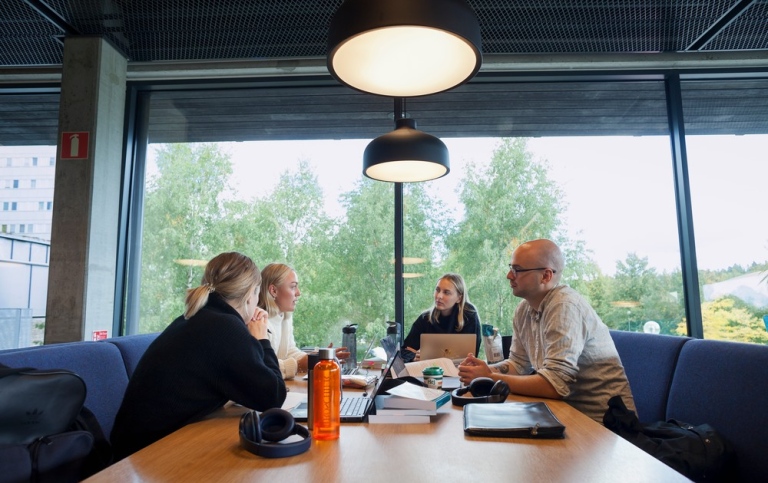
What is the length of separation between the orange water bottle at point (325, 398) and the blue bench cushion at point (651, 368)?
1.70m

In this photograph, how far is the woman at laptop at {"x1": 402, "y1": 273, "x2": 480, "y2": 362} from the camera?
4090 millimetres

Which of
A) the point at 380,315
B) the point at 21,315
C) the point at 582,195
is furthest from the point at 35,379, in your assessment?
the point at 582,195

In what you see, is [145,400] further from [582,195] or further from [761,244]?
[761,244]

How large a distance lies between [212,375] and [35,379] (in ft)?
1.50

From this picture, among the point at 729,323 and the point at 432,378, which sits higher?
the point at 729,323

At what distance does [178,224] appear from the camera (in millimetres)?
4363

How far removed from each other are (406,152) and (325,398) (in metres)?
1.73

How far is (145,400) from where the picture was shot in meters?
1.67

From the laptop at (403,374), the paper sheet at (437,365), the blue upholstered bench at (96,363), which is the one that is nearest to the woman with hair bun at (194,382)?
the blue upholstered bench at (96,363)

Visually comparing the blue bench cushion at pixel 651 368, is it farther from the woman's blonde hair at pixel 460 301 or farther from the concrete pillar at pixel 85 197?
the concrete pillar at pixel 85 197

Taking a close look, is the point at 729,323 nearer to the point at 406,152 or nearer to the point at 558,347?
the point at 558,347

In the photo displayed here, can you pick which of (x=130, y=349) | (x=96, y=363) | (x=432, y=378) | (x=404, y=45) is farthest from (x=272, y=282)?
(x=404, y=45)

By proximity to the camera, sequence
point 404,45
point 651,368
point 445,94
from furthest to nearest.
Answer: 1. point 445,94
2. point 651,368
3. point 404,45

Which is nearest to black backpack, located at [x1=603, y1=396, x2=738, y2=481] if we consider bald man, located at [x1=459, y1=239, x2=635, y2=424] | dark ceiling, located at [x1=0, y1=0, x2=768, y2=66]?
bald man, located at [x1=459, y1=239, x2=635, y2=424]
